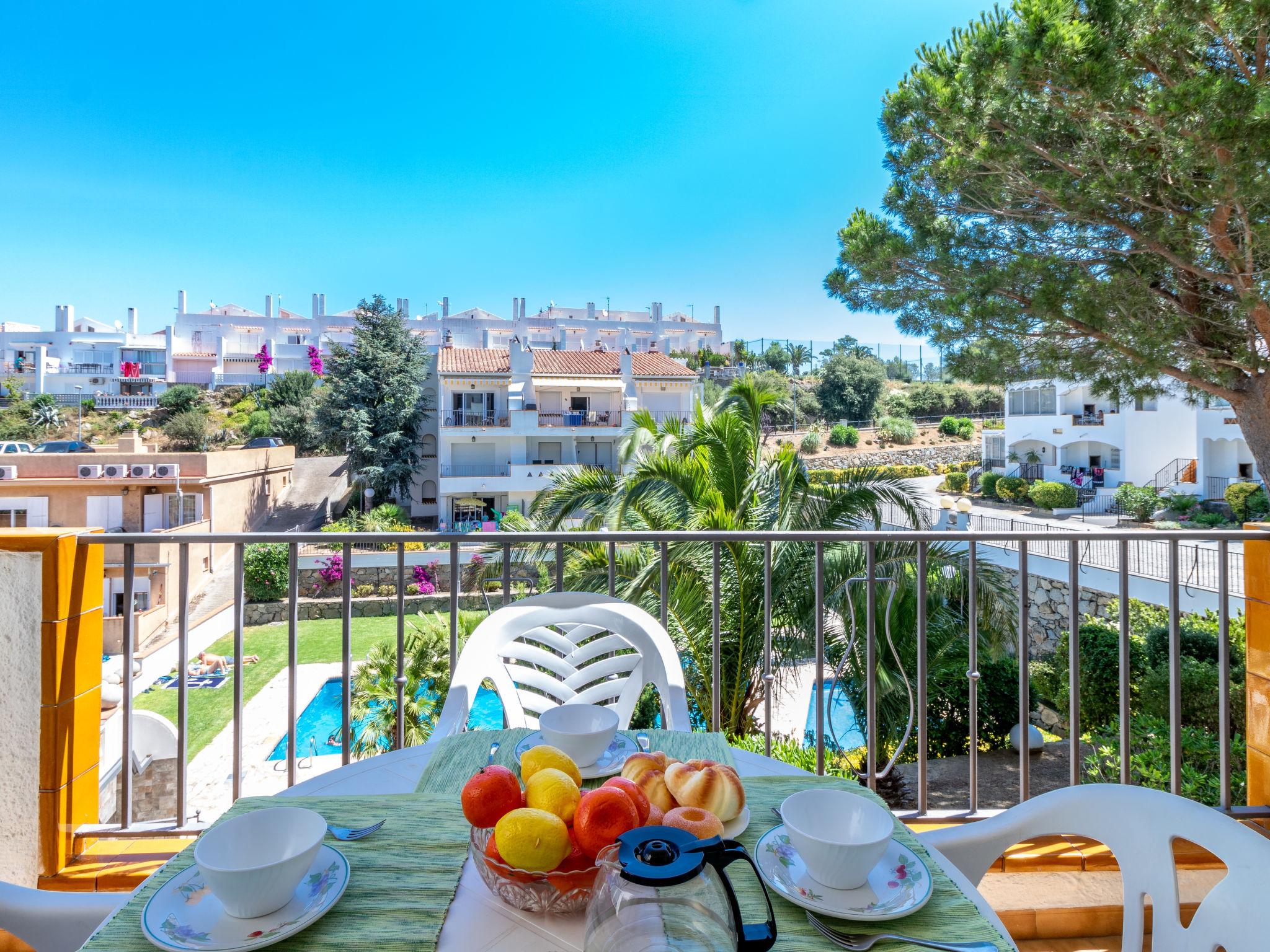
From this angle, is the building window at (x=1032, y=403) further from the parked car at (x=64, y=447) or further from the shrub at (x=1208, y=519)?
the parked car at (x=64, y=447)

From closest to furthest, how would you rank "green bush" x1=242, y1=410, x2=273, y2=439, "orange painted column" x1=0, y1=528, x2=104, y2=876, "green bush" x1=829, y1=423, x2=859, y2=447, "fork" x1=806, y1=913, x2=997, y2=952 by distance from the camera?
"fork" x1=806, y1=913, x2=997, y2=952 < "orange painted column" x1=0, y1=528, x2=104, y2=876 < "green bush" x1=242, y1=410, x2=273, y2=439 < "green bush" x1=829, y1=423, x2=859, y2=447

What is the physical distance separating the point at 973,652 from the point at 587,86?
25954 millimetres

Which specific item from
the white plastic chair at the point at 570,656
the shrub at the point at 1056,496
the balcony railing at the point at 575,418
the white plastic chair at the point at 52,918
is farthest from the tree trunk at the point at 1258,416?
the balcony railing at the point at 575,418

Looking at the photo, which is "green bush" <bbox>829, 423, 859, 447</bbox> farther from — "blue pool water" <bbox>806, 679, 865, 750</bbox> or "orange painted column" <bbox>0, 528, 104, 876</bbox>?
"orange painted column" <bbox>0, 528, 104, 876</bbox>

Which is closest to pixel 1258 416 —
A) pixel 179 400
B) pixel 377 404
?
pixel 377 404

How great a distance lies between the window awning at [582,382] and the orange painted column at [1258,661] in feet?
71.8

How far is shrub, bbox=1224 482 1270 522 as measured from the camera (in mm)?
16906

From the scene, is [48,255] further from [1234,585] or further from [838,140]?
[1234,585]

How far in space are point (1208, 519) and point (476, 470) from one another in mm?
20242

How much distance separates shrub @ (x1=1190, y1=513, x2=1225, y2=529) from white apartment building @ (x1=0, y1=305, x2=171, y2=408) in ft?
142

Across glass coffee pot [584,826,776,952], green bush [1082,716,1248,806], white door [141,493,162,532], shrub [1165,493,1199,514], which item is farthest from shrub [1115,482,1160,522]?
white door [141,493,162,532]

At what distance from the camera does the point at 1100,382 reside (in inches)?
251

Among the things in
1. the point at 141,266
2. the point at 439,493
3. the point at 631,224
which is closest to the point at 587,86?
the point at 439,493

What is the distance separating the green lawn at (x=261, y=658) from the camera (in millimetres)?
11352
